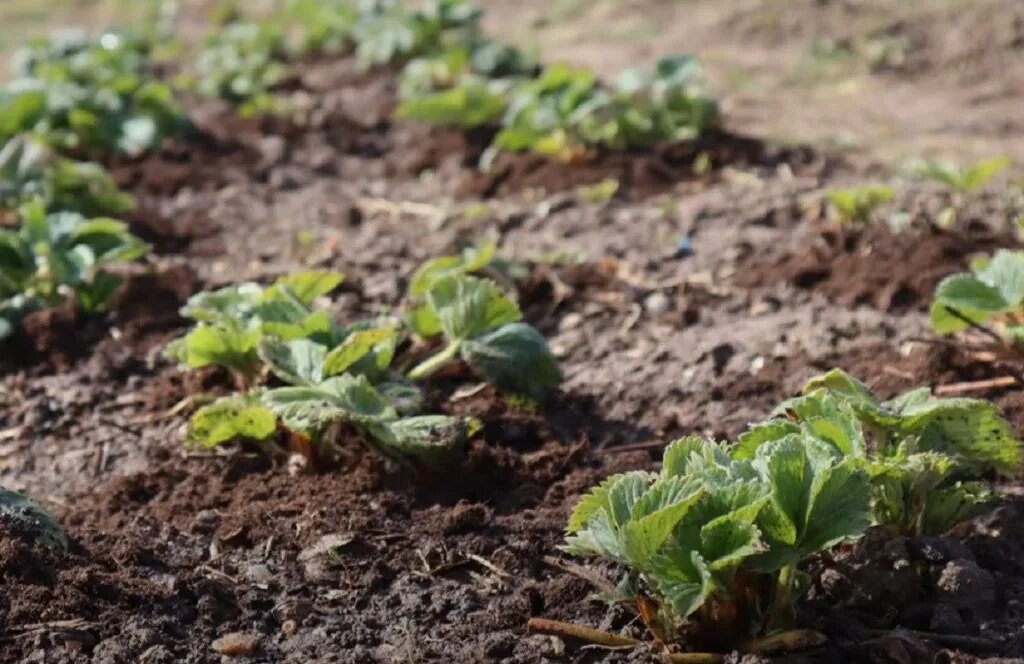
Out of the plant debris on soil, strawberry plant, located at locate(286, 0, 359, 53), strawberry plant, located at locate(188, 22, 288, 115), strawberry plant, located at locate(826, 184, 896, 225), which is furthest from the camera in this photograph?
strawberry plant, located at locate(286, 0, 359, 53)

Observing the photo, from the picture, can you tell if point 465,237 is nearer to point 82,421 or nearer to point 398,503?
point 82,421

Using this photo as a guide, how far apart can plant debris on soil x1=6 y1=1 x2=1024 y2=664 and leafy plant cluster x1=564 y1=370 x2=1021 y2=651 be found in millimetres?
95

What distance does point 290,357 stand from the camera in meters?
3.63

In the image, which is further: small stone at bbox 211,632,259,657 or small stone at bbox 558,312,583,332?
small stone at bbox 558,312,583,332

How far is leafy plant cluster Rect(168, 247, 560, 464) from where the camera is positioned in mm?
3400

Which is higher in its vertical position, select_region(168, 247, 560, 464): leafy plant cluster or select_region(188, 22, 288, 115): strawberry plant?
select_region(168, 247, 560, 464): leafy plant cluster

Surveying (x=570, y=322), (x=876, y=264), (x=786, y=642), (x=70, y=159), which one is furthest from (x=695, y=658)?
(x=70, y=159)

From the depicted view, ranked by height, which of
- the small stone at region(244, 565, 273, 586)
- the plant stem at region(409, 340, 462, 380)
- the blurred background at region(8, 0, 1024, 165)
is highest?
the small stone at region(244, 565, 273, 586)

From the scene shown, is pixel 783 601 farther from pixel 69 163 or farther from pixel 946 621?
pixel 69 163

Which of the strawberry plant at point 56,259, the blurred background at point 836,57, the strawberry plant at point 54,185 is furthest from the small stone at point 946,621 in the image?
the strawberry plant at point 54,185

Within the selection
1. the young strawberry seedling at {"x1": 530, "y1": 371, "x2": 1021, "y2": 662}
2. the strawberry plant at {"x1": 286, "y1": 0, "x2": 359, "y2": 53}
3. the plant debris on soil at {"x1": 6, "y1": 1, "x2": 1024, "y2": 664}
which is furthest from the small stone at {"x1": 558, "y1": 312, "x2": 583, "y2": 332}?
the strawberry plant at {"x1": 286, "y1": 0, "x2": 359, "y2": 53}

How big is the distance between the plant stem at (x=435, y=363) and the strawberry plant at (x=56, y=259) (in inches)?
46.7

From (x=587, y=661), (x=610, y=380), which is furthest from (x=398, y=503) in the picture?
(x=610, y=380)

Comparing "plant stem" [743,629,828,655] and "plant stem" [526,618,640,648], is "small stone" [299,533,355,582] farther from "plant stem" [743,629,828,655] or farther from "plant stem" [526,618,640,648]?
"plant stem" [743,629,828,655]
